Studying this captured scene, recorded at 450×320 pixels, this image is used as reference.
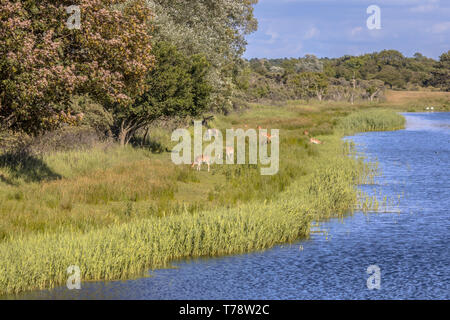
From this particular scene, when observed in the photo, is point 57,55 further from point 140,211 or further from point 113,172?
point 113,172

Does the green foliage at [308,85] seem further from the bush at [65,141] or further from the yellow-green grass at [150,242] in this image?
the yellow-green grass at [150,242]

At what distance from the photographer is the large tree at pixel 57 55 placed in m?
15.6

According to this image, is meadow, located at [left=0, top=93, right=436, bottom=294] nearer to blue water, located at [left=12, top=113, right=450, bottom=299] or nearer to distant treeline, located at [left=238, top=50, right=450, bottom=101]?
blue water, located at [left=12, top=113, right=450, bottom=299]

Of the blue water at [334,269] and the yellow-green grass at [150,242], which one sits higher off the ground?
the yellow-green grass at [150,242]

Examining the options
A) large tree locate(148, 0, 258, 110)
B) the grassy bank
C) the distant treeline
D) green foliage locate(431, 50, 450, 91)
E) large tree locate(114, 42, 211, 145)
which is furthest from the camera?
green foliage locate(431, 50, 450, 91)

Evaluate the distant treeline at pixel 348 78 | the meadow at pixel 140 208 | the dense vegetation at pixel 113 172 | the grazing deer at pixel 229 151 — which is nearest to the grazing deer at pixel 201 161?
the meadow at pixel 140 208

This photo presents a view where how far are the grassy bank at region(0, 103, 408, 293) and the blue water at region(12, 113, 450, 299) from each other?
49 cm

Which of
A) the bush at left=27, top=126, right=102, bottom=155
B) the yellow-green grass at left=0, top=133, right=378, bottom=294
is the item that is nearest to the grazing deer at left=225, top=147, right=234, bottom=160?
the bush at left=27, top=126, right=102, bottom=155

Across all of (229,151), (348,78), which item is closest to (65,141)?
(229,151)

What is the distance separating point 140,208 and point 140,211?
73 cm

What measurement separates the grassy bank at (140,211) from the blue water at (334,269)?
49 cm

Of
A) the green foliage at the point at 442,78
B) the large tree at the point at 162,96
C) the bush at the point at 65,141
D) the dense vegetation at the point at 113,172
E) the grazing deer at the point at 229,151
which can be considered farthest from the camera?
the green foliage at the point at 442,78

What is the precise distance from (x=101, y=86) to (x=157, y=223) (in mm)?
5446

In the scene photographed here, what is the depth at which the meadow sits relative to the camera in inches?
487
